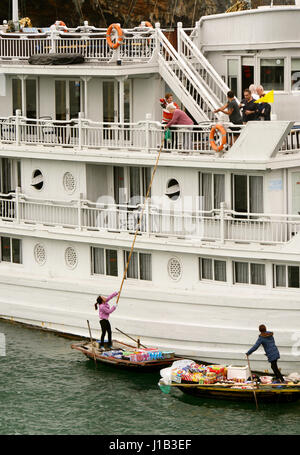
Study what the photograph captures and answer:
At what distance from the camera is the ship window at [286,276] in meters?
27.9

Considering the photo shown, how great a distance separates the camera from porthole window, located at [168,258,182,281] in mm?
29453

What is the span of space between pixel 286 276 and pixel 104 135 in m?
7.47

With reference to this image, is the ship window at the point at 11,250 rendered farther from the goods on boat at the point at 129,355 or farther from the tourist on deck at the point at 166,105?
the tourist on deck at the point at 166,105

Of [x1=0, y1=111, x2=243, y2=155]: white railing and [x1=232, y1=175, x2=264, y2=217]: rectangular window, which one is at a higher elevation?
[x1=0, y1=111, x2=243, y2=155]: white railing

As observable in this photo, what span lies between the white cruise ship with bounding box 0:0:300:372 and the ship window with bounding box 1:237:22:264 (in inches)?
2.3

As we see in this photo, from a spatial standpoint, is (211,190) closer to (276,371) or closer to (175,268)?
(175,268)

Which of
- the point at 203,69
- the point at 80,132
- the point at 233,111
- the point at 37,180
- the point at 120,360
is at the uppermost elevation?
the point at 203,69

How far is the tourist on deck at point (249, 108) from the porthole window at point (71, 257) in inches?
235

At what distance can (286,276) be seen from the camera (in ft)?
91.8

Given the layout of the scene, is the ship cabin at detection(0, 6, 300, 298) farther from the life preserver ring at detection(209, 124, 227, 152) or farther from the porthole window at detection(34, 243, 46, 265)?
the life preserver ring at detection(209, 124, 227, 152)

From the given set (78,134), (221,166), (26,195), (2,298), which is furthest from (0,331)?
(221,166)

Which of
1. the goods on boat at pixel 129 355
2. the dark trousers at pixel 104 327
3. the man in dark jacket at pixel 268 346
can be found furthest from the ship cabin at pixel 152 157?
the goods on boat at pixel 129 355

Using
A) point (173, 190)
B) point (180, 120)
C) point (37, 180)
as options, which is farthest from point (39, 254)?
point (180, 120)

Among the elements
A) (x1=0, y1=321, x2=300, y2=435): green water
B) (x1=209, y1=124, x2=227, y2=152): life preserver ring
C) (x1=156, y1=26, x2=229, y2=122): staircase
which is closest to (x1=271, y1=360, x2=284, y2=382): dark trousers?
(x1=0, y1=321, x2=300, y2=435): green water
